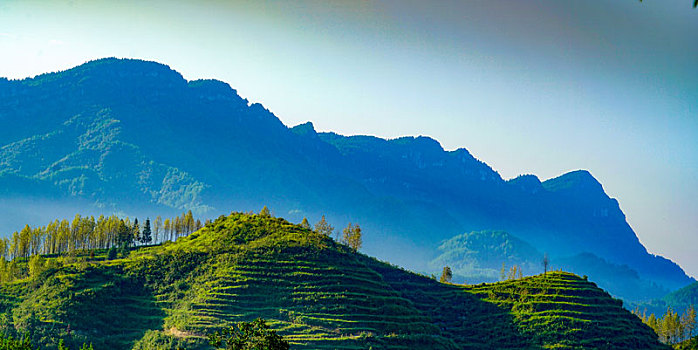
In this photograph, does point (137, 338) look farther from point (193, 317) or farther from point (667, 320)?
point (667, 320)

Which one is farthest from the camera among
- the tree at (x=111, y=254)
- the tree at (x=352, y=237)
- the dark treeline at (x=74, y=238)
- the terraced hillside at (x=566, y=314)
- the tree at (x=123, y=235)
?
the tree at (x=352, y=237)

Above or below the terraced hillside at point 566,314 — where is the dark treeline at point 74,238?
above

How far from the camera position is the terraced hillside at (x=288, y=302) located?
112375 mm

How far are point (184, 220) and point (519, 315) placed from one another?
91119mm

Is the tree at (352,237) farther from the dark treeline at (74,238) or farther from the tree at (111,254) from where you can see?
the tree at (111,254)

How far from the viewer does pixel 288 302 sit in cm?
12006

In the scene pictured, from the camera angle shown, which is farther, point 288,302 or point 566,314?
point 566,314

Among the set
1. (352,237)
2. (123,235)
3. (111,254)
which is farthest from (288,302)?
(123,235)

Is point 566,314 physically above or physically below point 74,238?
below

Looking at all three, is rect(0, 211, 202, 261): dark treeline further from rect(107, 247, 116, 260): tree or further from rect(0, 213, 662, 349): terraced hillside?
rect(0, 213, 662, 349): terraced hillside

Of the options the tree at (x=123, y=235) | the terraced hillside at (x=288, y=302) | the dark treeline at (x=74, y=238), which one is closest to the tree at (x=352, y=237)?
the terraced hillside at (x=288, y=302)

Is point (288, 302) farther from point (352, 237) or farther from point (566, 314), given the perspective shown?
point (352, 237)

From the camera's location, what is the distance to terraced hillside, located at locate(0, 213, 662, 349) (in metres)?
112

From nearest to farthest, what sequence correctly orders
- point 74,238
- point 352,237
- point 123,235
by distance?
point 74,238 < point 123,235 < point 352,237
